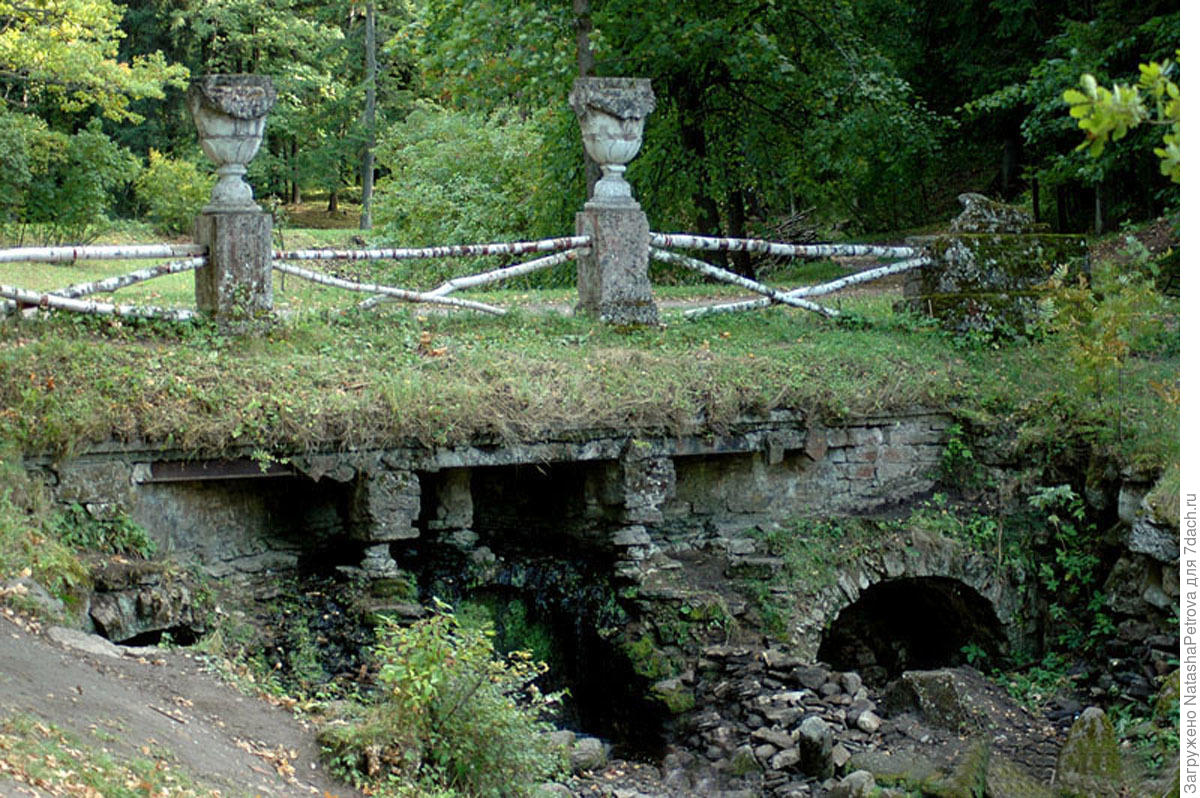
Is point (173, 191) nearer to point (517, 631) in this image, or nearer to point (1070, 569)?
point (517, 631)

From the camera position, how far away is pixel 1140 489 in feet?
34.6

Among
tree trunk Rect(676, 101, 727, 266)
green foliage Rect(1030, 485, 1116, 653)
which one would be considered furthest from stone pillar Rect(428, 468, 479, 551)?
tree trunk Rect(676, 101, 727, 266)

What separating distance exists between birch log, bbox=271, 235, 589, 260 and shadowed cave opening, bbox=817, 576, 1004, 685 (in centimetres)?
392

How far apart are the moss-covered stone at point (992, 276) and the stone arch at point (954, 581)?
8.53 ft

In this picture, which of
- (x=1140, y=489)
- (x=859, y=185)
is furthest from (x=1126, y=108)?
(x=859, y=185)

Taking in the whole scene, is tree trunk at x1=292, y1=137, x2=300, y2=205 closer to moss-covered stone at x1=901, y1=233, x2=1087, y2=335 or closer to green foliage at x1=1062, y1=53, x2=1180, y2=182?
moss-covered stone at x1=901, y1=233, x2=1087, y2=335

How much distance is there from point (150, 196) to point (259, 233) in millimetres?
21834

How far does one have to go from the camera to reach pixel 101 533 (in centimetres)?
871

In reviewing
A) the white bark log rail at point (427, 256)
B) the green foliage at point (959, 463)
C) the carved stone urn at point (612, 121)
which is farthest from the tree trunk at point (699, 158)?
the green foliage at point (959, 463)

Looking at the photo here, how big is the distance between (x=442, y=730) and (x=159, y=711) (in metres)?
1.46

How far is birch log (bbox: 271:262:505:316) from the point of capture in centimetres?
1070

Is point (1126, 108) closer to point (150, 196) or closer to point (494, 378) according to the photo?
point (494, 378)

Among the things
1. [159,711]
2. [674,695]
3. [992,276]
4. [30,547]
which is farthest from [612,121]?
[159,711]

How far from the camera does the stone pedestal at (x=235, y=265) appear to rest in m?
10.2
